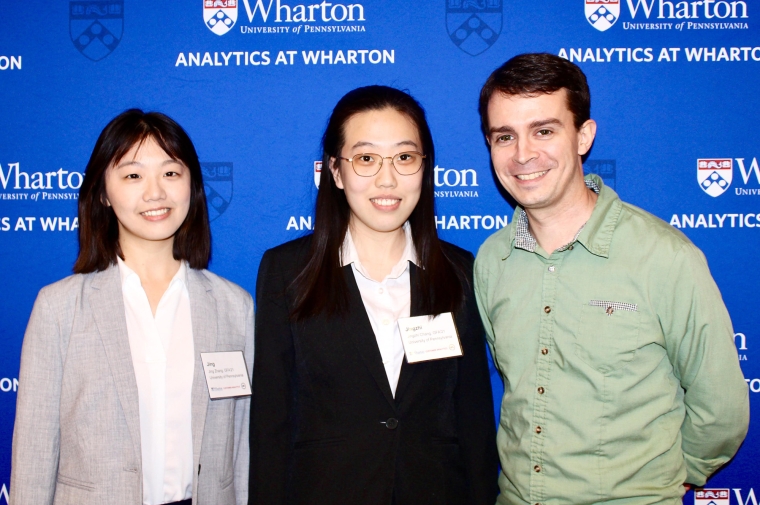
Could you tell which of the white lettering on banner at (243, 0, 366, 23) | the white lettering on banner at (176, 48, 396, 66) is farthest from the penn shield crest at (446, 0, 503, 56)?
the white lettering on banner at (243, 0, 366, 23)

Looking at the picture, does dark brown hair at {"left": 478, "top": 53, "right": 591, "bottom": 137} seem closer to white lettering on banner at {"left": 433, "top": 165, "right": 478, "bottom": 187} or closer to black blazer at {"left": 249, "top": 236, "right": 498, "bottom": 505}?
white lettering on banner at {"left": 433, "top": 165, "right": 478, "bottom": 187}

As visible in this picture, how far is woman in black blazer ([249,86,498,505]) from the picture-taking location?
1.86m

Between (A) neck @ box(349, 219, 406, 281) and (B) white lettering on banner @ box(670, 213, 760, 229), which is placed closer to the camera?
(A) neck @ box(349, 219, 406, 281)

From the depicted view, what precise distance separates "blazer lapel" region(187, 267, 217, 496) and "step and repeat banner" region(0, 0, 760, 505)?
56 centimetres

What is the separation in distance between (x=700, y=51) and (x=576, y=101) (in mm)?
1108

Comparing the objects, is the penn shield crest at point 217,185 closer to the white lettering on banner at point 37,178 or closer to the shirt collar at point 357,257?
the white lettering on banner at point 37,178

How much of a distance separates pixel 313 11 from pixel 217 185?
2.96 feet

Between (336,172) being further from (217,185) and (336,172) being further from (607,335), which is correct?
(607,335)

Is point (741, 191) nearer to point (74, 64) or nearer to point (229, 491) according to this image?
point (229, 491)

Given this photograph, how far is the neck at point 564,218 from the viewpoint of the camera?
191 centimetres

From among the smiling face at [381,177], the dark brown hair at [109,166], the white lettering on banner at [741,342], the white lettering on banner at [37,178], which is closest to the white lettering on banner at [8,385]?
the white lettering on banner at [37,178]

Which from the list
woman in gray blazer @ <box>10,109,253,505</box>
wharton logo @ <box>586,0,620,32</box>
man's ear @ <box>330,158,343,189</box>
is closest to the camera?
woman in gray blazer @ <box>10,109,253,505</box>

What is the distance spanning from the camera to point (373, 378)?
1857 mm

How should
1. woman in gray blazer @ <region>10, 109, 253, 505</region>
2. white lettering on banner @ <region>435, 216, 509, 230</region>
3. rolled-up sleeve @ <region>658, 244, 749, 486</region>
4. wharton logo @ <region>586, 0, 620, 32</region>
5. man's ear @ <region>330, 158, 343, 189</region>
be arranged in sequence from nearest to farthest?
rolled-up sleeve @ <region>658, 244, 749, 486</region>, woman in gray blazer @ <region>10, 109, 253, 505</region>, man's ear @ <region>330, 158, 343, 189</region>, wharton logo @ <region>586, 0, 620, 32</region>, white lettering on banner @ <region>435, 216, 509, 230</region>
